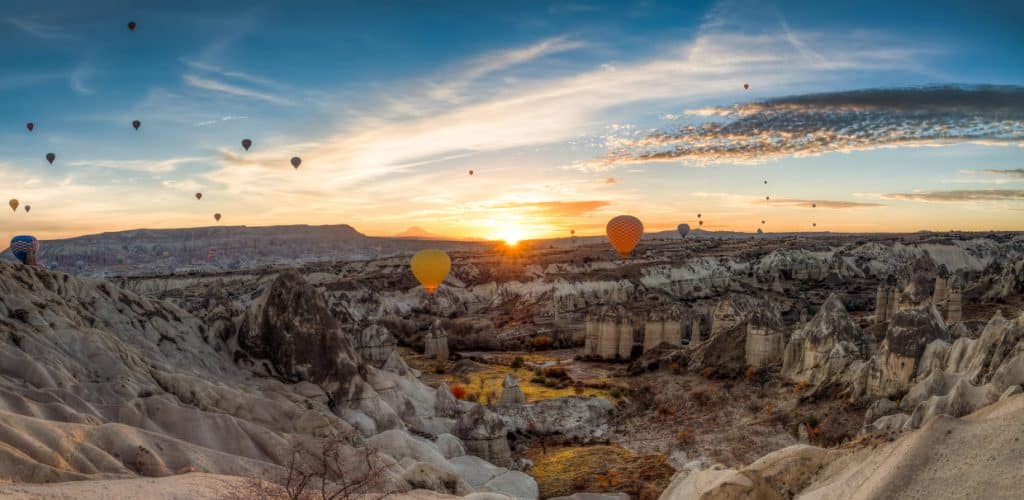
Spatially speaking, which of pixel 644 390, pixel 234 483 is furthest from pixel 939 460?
pixel 644 390

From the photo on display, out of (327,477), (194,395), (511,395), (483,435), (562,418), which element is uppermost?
(194,395)

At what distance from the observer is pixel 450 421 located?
24625 millimetres

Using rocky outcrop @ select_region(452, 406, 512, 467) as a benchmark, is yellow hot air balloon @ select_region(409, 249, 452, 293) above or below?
above

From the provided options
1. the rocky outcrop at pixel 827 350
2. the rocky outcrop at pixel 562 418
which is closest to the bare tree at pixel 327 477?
the rocky outcrop at pixel 562 418

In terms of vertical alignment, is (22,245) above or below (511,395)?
→ above

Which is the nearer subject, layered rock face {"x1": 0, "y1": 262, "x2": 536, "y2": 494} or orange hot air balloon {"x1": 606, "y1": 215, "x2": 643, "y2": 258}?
layered rock face {"x1": 0, "y1": 262, "x2": 536, "y2": 494}

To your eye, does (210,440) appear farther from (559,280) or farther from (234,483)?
(559,280)

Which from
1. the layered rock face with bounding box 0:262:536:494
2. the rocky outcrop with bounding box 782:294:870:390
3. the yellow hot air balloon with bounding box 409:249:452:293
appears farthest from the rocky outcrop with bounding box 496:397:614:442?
the yellow hot air balloon with bounding box 409:249:452:293

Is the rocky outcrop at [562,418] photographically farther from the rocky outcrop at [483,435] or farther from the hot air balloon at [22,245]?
the hot air balloon at [22,245]

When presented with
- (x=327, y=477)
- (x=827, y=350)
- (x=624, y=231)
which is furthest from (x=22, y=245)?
(x=827, y=350)

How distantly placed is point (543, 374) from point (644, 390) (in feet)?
31.9

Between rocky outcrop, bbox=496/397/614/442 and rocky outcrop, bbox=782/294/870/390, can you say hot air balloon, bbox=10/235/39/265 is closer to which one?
rocky outcrop, bbox=496/397/614/442

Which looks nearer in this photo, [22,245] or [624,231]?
[22,245]

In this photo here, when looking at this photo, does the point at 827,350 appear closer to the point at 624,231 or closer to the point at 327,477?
the point at 327,477
